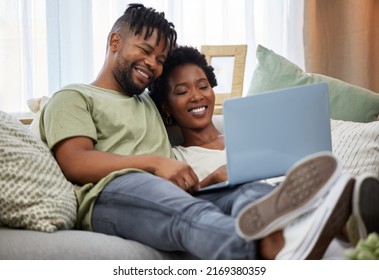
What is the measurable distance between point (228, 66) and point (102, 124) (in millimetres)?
1035

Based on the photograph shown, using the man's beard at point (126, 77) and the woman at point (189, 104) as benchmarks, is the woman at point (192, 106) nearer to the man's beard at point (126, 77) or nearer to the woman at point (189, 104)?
the woman at point (189, 104)

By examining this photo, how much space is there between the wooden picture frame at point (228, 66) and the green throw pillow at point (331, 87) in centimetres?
40

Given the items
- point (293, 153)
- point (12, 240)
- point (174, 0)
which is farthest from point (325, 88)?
point (174, 0)

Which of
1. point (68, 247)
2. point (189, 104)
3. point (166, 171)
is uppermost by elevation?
point (189, 104)

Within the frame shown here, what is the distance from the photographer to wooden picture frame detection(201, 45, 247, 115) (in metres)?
2.63

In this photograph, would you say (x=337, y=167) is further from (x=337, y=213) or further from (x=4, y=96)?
(x=4, y=96)

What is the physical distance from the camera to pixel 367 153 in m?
1.86

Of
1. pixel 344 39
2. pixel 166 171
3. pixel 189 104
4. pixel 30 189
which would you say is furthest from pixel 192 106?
pixel 344 39

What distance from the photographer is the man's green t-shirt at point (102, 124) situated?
164 cm

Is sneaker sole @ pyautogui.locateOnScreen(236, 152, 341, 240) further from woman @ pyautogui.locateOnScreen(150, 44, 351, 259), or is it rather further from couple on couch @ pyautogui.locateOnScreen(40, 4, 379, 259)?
woman @ pyautogui.locateOnScreen(150, 44, 351, 259)

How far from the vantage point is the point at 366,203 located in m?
1.14

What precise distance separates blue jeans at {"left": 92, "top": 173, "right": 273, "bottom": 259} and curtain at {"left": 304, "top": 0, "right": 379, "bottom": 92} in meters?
1.42

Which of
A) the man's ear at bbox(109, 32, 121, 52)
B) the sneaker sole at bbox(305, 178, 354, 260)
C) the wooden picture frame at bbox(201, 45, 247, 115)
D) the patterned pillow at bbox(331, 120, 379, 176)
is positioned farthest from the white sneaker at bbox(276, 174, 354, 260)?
the wooden picture frame at bbox(201, 45, 247, 115)

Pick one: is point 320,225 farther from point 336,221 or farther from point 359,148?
point 359,148
